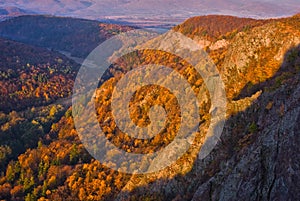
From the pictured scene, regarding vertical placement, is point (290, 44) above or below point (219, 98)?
above

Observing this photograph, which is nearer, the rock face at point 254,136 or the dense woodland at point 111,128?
the rock face at point 254,136

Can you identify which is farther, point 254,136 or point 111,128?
point 111,128

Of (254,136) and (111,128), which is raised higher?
(254,136)

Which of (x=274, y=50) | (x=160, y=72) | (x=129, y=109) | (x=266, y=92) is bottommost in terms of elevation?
(x=129, y=109)

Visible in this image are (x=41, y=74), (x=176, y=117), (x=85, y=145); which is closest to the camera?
(x=176, y=117)

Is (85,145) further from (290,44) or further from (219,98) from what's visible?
(290,44)

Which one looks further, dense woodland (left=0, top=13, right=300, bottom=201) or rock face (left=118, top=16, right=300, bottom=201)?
dense woodland (left=0, top=13, right=300, bottom=201)

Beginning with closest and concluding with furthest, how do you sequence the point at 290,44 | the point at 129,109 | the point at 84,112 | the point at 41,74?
1. the point at 290,44
2. the point at 129,109
3. the point at 84,112
4. the point at 41,74

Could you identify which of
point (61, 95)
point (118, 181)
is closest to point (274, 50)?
Answer: point (118, 181)
